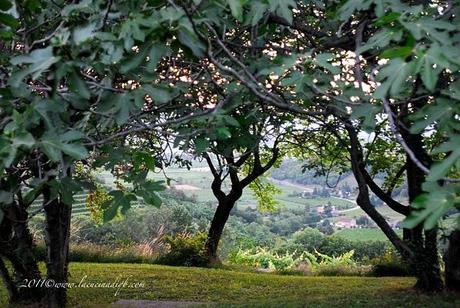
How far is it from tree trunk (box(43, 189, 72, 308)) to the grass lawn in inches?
26.5

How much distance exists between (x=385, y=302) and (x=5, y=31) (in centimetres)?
521

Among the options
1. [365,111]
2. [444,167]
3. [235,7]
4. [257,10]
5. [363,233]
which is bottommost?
[363,233]

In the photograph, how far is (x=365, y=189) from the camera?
4574mm

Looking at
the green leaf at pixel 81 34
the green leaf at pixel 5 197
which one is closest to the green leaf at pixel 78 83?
the green leaf at pixel 81 34

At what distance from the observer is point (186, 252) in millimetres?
11547

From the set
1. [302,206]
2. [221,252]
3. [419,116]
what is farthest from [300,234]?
[419,116]

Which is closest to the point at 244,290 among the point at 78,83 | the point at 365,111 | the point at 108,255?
the point at 108,255

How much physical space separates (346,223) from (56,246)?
1712cm

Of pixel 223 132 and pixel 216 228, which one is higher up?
pixel 223 132

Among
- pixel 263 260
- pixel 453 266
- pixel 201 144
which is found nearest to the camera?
pixel 201 144

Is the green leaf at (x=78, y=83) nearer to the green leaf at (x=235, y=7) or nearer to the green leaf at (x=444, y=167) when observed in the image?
the green leaf at (x=235, y=7)

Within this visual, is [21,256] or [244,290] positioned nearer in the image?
[21,256]

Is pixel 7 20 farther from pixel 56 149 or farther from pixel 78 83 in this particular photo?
pixel 56 149

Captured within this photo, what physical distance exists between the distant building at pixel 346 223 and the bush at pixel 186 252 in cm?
1002
